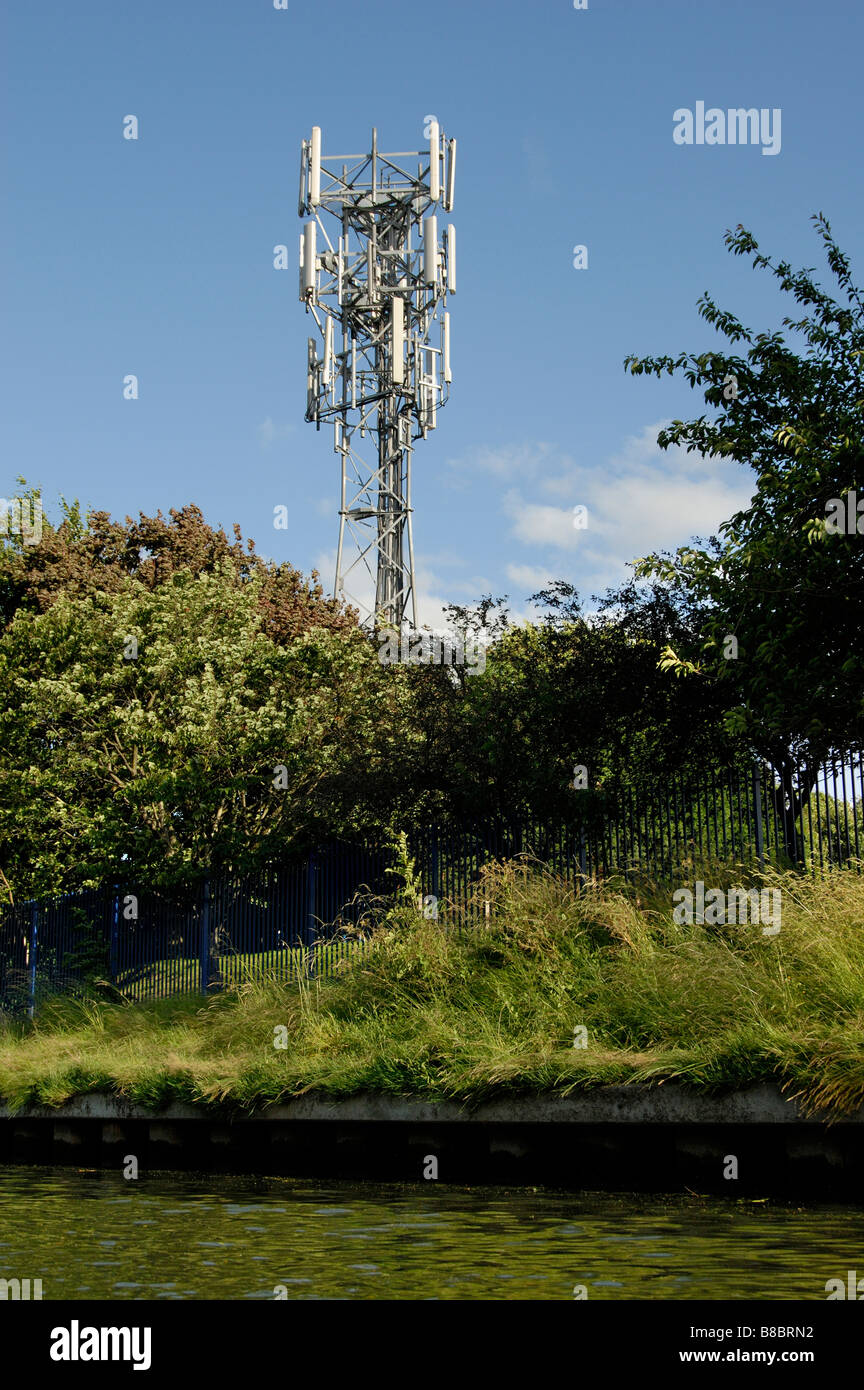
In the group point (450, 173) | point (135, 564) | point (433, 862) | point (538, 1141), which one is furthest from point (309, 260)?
point (538, 1141)

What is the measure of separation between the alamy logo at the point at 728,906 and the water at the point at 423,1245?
2.69 meters

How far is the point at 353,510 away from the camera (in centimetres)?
3884

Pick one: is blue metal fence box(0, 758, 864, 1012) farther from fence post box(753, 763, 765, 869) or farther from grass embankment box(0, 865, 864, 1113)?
grass embankment box(0, 865, 864, 1113)

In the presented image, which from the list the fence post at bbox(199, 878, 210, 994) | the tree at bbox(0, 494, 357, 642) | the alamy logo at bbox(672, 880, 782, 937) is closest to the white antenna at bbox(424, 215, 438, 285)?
the tree at bbox(0, 494, 357, 642)

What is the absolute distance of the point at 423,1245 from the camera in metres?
6.94

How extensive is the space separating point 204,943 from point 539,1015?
25.8 ft

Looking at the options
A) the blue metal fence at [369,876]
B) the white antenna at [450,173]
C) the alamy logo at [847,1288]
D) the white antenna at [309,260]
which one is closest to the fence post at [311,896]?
the blue metal fence at [369,876]

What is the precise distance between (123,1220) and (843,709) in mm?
8679

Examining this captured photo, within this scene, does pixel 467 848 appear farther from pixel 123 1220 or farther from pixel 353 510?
pixel 353 510

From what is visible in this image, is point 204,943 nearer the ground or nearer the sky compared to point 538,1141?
nearer the sky

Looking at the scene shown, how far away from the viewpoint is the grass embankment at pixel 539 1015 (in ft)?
29.8
